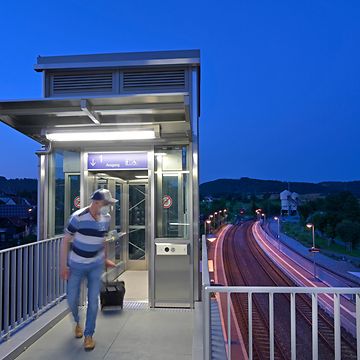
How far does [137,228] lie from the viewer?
8.45m

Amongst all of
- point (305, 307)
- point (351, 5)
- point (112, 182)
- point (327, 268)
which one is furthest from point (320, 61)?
point (112, 182)

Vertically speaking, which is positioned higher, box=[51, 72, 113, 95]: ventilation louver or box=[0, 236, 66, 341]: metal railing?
box=[51, 72, 113, 95]: ventilation louver

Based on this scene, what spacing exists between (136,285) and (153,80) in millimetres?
3574

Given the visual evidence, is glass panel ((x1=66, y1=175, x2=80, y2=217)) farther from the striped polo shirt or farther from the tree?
the tree

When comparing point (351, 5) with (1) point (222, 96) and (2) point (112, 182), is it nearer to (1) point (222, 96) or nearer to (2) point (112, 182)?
(1) point (222, 96)

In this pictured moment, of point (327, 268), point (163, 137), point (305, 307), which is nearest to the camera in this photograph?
point (163, 137)

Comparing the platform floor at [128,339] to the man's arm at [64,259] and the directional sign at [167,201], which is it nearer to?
the man's arm at [64,259]

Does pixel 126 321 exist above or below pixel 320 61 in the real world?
below

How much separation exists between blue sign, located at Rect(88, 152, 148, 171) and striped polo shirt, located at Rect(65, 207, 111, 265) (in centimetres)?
199

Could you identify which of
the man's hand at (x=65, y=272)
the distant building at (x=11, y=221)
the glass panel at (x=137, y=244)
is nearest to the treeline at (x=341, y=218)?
the distant building at (x=11, y=221)

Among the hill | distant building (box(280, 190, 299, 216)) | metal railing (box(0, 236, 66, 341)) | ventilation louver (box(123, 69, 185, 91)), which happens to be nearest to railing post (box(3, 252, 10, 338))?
metal railing (box(0, 236, 66, 341))

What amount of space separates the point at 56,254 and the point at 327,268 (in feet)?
153

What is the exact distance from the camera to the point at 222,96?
140625mm

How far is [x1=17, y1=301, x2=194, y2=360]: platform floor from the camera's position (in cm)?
357
